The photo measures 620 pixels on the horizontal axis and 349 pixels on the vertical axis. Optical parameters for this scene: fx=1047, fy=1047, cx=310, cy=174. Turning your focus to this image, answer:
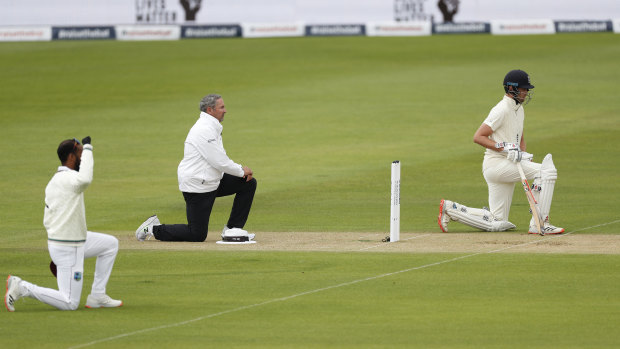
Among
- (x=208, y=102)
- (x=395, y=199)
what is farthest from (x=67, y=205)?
(x=395, y=199)

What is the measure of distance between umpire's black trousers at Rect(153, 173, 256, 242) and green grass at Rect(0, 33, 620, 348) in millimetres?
852

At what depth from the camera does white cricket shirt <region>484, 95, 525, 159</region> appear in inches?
554

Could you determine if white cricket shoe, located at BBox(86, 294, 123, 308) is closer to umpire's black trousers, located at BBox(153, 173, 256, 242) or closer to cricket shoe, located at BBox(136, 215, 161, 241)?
umpire's black trousers, located at BBox(153, 173, 256, 242)

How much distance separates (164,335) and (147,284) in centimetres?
228

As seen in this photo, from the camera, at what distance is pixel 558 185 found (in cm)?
1984

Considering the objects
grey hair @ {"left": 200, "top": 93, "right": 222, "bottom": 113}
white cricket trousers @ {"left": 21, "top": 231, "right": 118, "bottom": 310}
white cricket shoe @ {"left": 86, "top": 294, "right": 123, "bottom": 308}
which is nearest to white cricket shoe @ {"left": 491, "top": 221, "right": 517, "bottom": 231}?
grey hair @ {"left": 200, "top": 93, "right": 222, "bottom": 113}

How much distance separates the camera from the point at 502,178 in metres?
14.2

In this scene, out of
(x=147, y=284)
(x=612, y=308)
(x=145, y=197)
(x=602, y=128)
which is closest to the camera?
(x=612, y=308)

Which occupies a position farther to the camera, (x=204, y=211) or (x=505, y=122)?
(x=505, y=122)

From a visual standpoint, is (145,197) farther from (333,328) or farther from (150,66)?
(150,66)

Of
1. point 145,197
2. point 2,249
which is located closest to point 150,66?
point 145,197

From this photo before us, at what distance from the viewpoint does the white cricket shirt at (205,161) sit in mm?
13242

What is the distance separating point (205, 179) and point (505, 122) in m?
4.12

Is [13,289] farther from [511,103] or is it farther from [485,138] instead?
[511,103]
